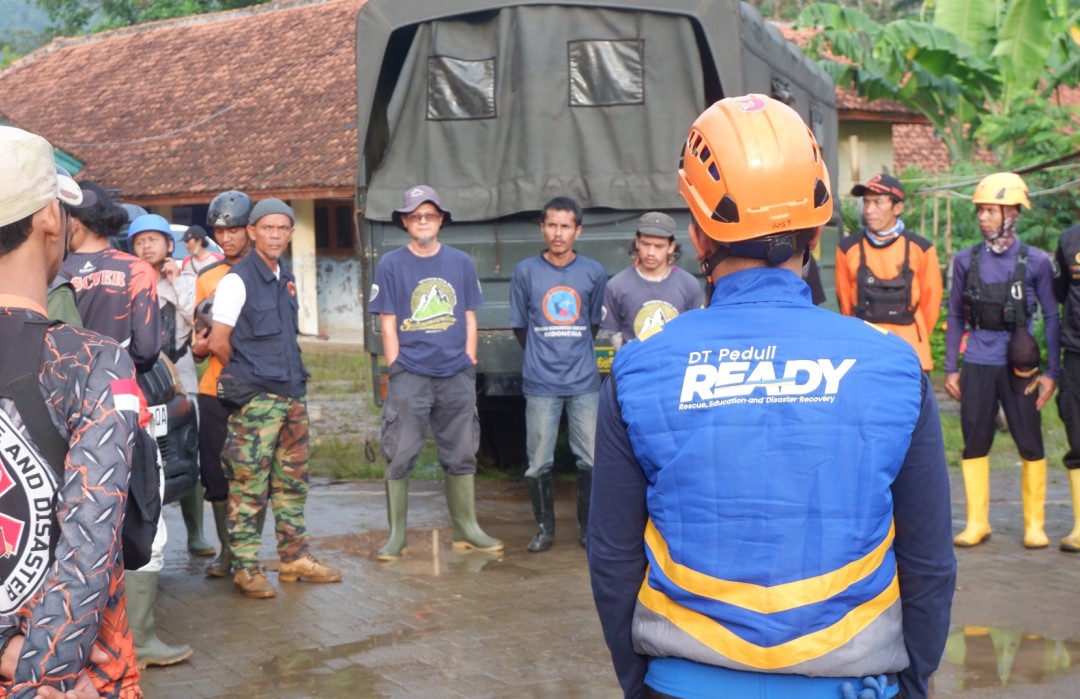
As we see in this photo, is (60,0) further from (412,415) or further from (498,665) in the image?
(498,665)

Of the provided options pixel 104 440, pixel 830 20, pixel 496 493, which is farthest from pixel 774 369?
pixel 830 20

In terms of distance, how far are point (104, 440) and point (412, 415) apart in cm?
511

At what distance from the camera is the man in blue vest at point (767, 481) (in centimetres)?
217

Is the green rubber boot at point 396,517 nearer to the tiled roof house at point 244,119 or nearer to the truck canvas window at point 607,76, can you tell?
the truck canvas window at point 607,76

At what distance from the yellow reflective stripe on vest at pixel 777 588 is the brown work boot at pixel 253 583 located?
4.89 metres

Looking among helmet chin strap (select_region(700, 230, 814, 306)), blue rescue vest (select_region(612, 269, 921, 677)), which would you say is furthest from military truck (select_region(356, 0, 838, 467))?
blue rescue vest (select_region(612, 269, 921, 677))

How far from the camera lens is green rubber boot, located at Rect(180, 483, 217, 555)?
7.73m

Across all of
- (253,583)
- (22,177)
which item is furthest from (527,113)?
(22,177)

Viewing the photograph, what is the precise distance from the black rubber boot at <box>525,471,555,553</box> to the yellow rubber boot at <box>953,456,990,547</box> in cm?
239

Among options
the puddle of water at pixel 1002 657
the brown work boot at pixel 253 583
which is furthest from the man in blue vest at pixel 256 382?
the puddle of water at pixel 1002 657

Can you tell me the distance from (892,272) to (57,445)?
620 centimetres

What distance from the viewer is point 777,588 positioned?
2154 millimetres

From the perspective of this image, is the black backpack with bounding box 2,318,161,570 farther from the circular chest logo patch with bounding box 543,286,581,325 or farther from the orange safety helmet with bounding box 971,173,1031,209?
the orange safety helmet with bounding box 971,173,1031,209

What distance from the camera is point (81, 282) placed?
5.34 meters
